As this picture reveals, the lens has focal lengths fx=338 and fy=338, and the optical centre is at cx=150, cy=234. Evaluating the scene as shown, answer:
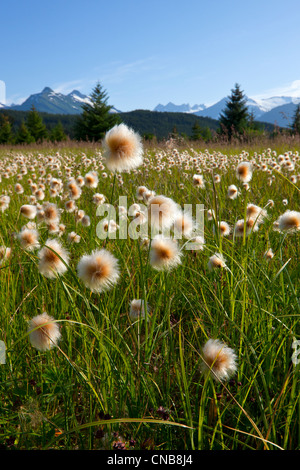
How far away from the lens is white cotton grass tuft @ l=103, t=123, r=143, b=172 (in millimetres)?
1396

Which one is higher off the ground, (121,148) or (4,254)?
(121,148)

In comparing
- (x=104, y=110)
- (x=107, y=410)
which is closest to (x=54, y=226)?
(x=107, y=410)

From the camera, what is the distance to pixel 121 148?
140 cm

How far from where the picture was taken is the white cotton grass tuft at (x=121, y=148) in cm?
140

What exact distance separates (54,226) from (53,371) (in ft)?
3.37

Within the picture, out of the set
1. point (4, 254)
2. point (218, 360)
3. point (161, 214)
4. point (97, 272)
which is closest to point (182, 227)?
point (161, 214)

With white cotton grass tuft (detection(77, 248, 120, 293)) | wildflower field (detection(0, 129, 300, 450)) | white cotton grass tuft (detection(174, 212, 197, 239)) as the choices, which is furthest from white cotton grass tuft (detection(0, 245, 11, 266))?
white cotton grass tuft (detection(174, 212, 197, 239))

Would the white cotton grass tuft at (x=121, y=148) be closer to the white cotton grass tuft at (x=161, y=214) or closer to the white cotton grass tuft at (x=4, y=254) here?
the white cotton grass tuft at (x=161, y=214)

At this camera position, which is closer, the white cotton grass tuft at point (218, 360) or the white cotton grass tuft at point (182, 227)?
the white cotton grass tuft at point (218, 360)

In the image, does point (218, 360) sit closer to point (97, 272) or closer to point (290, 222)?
point (97, 272)

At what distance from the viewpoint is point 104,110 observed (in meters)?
41.8

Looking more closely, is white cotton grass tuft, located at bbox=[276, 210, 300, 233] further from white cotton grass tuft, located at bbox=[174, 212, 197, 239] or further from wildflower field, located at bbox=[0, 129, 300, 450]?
white cotton grass tuft, located at bbox=[174, 212, 197, 239]

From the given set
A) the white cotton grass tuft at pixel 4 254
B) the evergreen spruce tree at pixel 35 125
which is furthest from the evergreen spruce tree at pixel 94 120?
the white cotton grass tuft at pixel 4 254
